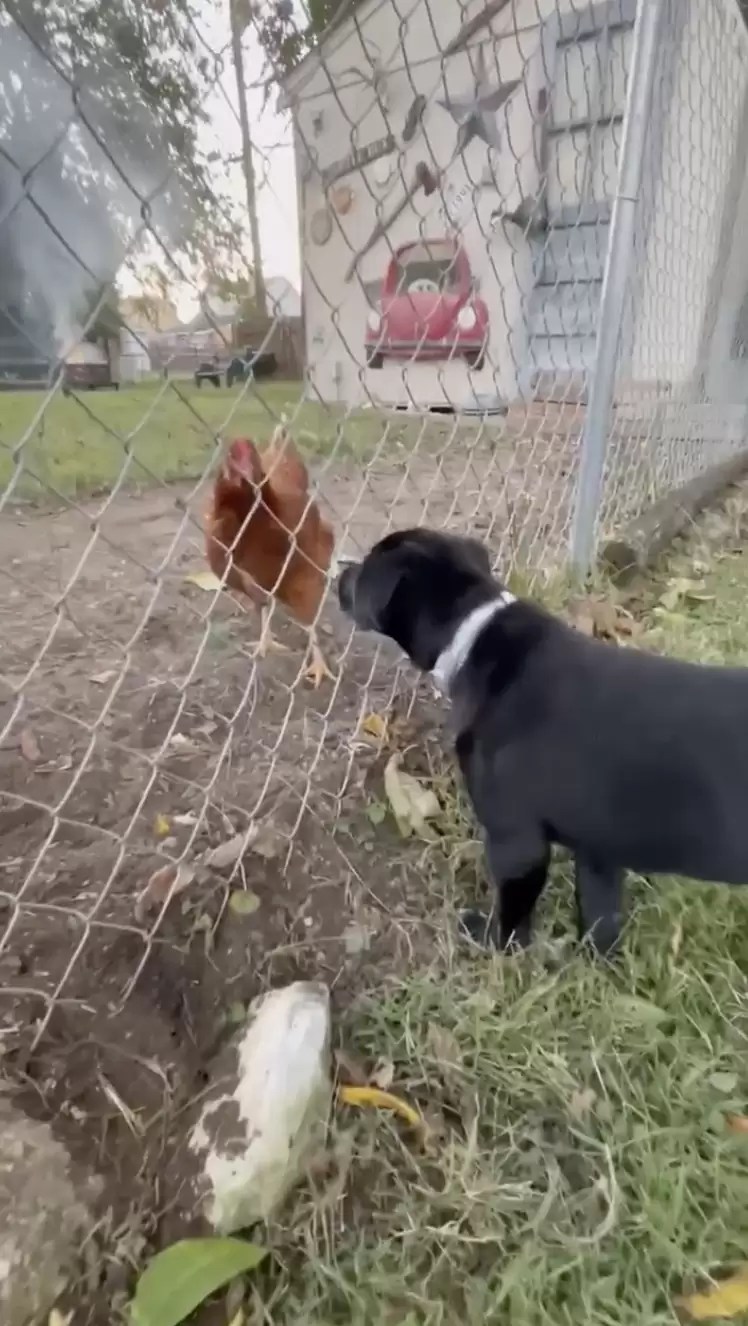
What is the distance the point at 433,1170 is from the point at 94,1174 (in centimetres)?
34

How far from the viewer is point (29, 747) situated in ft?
4.23

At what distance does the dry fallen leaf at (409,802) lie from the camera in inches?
52.5

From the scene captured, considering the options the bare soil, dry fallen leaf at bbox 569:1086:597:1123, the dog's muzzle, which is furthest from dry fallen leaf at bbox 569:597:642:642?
dry fallen leaf at bbox 569:1086:597:1123

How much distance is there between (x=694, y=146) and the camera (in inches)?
110

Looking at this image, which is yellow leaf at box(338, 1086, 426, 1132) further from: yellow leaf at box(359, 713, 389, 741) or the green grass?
yellow leaf at box(359, 713, 389, 741)

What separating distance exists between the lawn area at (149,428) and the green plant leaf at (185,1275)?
69cm

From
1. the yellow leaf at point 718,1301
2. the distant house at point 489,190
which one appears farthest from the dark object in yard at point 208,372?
the yellow leaf at point 718,1301

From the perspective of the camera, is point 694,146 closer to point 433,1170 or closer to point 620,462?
point 620,462

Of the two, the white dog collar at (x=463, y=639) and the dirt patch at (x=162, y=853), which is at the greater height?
the white dog collar at (x=463, y=639)

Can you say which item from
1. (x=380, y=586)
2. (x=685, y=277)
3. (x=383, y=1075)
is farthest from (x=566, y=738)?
(x=685, y=277)

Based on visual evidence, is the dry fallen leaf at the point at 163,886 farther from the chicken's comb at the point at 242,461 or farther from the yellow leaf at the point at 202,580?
the yellow leaf at the point at 202,580

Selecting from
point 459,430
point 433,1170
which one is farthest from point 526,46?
point 433,1170

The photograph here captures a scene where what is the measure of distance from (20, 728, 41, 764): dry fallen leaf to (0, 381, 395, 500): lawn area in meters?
0.35

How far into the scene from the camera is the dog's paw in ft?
3.99
